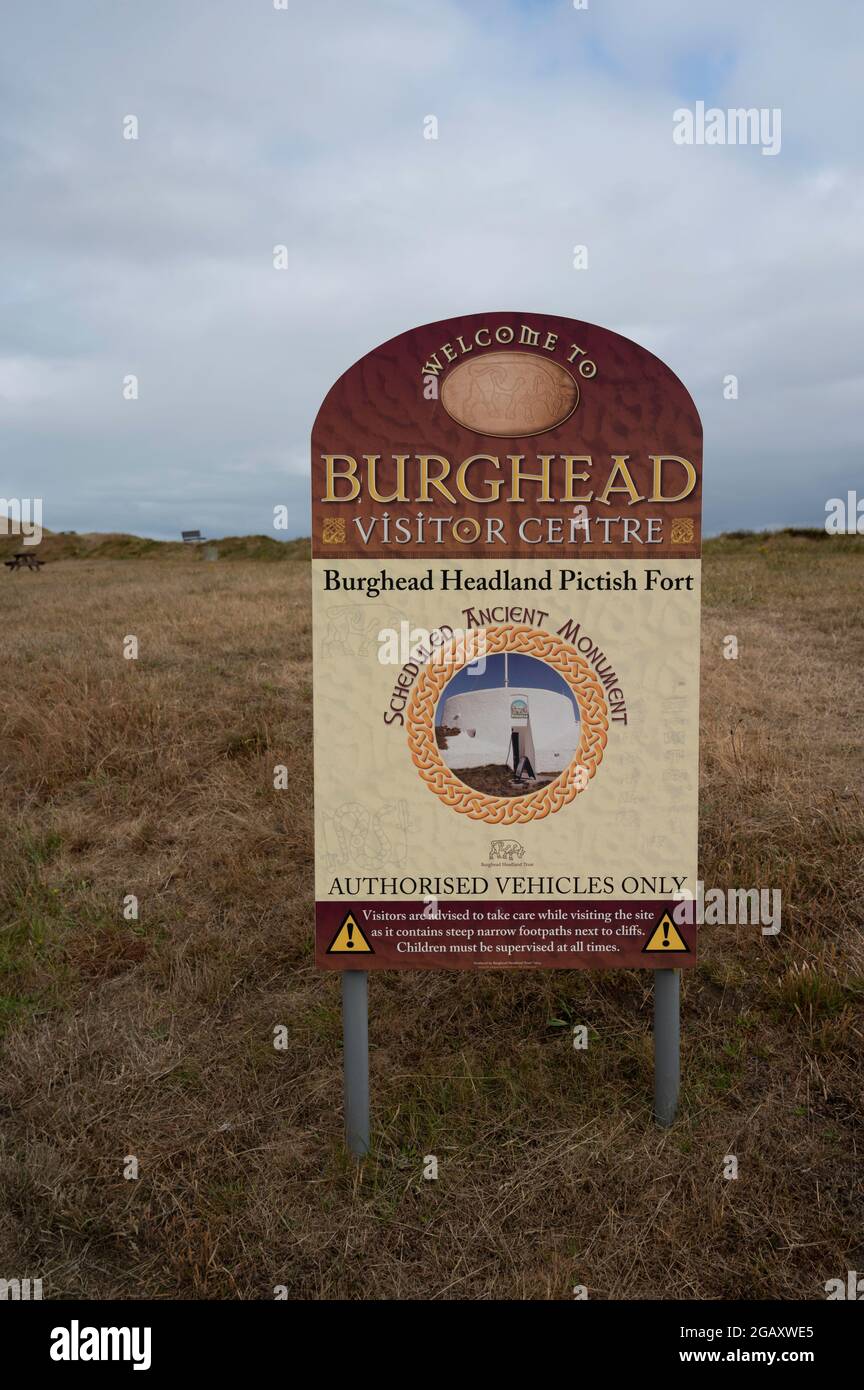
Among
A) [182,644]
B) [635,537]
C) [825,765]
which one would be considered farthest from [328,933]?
[182,644]

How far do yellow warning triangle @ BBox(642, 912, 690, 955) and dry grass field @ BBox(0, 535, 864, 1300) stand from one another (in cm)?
68

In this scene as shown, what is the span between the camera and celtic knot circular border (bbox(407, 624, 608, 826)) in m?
3.13

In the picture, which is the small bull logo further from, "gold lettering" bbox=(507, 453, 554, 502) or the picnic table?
the picnic table

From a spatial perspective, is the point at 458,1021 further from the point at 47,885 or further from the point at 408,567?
the point at 47,885

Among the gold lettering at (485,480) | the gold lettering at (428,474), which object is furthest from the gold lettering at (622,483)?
the gold lettering at (428,474)

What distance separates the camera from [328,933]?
10.5 feet

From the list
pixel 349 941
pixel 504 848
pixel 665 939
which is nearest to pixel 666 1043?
pixel 665 939

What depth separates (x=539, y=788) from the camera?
3156mm

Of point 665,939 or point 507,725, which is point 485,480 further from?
point 665,939

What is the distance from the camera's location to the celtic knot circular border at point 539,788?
123 inches

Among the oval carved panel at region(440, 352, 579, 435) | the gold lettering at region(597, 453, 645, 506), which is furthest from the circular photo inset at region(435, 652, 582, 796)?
the oval carved panel at region(440, 352, 579, 435)

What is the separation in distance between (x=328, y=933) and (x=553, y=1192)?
1.17 meters

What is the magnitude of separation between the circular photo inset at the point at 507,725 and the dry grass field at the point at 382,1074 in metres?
1.32

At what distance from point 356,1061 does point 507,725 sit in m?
1.36
